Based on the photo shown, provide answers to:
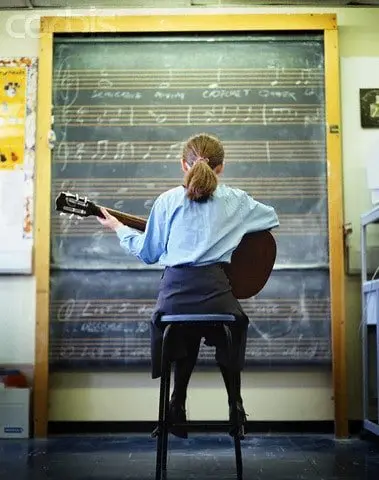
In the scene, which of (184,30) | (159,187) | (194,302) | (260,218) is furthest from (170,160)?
(194,302)

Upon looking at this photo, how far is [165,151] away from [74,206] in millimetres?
1252

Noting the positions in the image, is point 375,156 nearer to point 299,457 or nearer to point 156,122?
point 156,122

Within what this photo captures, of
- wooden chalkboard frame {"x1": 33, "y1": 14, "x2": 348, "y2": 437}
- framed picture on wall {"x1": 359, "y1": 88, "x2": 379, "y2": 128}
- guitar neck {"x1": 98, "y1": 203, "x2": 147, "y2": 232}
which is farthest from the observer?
framed picture on wall {"x1": 359, "y1": 88, "x2": 379, "y2": 128}

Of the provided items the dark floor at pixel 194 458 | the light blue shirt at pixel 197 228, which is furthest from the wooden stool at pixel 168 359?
the dark floor at pixel 194 458

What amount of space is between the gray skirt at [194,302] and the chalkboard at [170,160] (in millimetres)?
1228

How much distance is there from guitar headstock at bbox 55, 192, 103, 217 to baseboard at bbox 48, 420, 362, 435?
1.51 m

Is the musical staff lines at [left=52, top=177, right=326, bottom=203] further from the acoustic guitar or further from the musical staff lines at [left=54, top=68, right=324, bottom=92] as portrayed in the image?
the acoustic guitar

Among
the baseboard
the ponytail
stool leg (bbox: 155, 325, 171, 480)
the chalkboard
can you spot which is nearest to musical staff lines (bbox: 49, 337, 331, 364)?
the chalkboard

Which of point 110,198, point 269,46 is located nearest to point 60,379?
point 110,198

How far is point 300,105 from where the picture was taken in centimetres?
374

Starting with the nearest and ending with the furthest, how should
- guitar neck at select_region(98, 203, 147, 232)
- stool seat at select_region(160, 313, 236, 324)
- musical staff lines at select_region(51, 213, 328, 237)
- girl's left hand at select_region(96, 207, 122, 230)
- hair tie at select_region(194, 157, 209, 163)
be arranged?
stool seat at select_region(160, 313, 236, 324) < hair tie at select_region(194, 157, 209, 163) < girl's left hand at select_region(96, 207, 122, 230) < guitar neck at select_region(98, 203, 147, 232) < musical staff lines at select_region(51, 213, 328, 237)

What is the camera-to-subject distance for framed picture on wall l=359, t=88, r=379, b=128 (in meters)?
3.79

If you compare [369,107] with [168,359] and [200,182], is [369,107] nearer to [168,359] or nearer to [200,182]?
[200,182]

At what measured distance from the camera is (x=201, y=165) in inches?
94.3
